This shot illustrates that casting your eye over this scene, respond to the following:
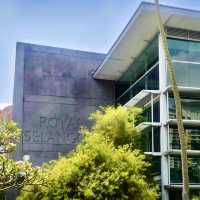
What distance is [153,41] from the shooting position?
2417 cm

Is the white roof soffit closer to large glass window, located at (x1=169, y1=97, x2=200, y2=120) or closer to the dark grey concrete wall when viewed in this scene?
the dark grey concrete wall

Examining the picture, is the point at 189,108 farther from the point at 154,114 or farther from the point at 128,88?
the point at 128,88

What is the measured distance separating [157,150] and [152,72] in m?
4.25

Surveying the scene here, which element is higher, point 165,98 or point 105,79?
point 105,79

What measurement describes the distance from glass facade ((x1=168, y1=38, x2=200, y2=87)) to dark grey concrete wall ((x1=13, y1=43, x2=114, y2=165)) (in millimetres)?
8595

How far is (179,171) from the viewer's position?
21.1m

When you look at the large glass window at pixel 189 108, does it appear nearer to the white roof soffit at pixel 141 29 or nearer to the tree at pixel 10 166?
the white roof soffit at pixel 141 29

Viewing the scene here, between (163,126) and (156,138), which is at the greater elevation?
(163,126)

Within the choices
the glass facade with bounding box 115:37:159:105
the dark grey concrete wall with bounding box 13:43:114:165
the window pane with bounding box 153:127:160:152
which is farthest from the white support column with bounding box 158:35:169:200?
the dark grey concrete wall with bounding box 13:43:114:165

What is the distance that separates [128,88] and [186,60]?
655 centimetres

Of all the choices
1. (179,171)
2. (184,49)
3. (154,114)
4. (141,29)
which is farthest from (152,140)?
(141,29)

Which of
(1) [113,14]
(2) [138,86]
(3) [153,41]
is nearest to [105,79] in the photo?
(2) [138,86]

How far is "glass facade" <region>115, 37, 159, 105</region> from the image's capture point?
2361 cm

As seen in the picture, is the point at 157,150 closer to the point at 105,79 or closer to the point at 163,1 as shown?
the point at 163,1
